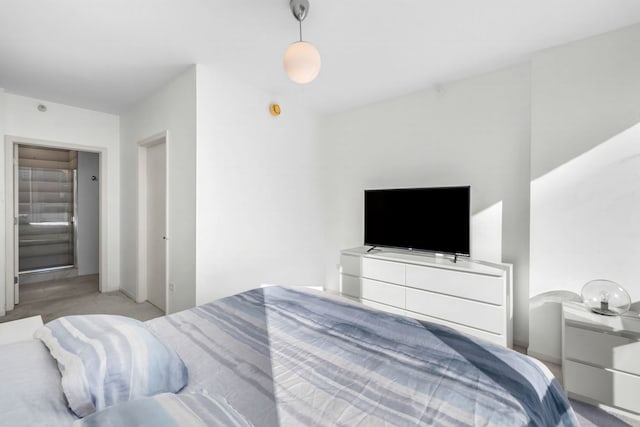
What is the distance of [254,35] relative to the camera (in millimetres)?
2230

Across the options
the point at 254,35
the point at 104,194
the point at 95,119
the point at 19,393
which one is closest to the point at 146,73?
the point at 254,35

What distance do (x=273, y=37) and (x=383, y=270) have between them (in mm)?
2370

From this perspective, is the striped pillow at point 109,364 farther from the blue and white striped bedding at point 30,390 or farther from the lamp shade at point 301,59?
the lamp shade at point 301,59

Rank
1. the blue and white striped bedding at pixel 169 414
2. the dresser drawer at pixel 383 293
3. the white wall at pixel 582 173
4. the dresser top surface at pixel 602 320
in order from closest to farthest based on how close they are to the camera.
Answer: the blue and white striped bedding at pixel 169 414 < the dresser top surface at pixel 602 320 < the white wall at pixel 582 173 < the dresser drawer at pixel 383 293

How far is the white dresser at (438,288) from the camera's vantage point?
2395 millimetres

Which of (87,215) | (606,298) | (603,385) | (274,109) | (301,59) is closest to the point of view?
(301,59)

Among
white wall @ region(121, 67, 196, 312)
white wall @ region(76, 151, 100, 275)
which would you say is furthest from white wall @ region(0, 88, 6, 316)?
white wall @ region(76, 151, 100, 275)

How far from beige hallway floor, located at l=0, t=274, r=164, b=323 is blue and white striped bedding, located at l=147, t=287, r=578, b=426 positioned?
7.71 feet

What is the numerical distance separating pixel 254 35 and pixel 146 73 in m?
1.39

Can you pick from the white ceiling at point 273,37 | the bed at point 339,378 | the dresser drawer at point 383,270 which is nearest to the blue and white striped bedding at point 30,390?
the bed at point 339,378

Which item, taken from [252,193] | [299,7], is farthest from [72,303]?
[299,7]

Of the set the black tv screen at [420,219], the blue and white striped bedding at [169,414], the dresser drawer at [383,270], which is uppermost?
the black tv screen at [420,219]

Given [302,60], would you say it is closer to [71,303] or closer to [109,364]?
[109,364]

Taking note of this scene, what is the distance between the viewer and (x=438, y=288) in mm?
2664
